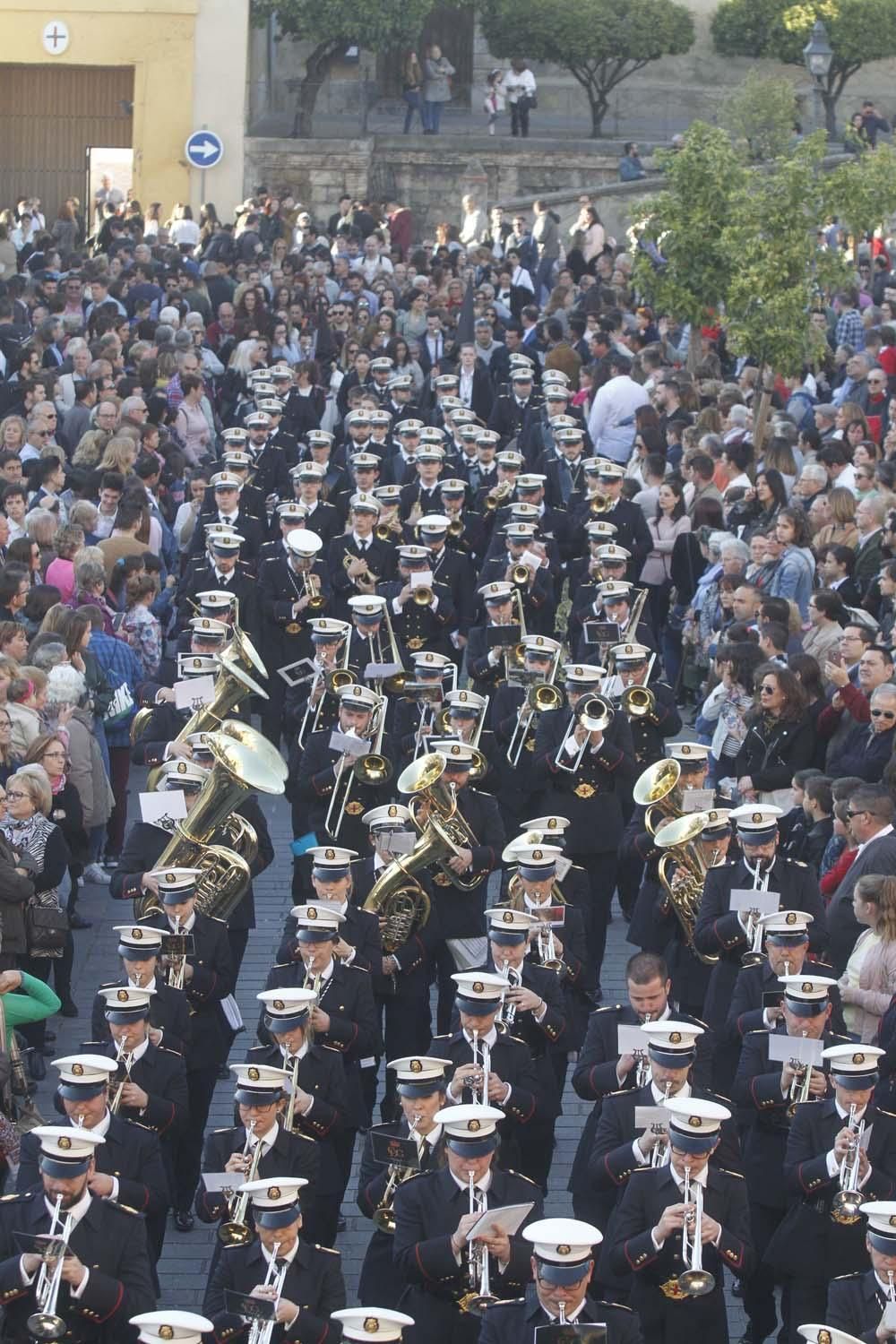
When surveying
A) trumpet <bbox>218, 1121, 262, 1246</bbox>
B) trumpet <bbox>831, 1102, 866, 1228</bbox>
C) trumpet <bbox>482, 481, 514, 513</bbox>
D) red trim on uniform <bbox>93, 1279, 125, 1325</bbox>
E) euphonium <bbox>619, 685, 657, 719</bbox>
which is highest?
trumpet <bbox>482, 481, 514, 513</bbox>

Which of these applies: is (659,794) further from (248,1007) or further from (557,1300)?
(557,1300)

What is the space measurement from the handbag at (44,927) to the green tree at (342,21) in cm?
3049

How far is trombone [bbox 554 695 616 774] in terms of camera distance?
11977 mm

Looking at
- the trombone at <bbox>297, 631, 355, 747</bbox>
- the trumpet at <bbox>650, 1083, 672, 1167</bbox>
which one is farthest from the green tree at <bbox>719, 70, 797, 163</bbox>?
the trumpet at <bbox>650, 1083, 672, 1167</bbox>

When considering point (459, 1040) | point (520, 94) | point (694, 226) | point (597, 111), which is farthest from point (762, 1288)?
point (597, 111)

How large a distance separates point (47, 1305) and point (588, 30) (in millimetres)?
35434

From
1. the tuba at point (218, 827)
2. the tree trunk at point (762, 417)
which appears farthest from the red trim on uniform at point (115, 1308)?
the tree trunk at point (762, 417)

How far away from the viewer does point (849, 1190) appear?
8.23m

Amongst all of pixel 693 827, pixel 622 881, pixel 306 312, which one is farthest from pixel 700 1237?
pixel 306 312

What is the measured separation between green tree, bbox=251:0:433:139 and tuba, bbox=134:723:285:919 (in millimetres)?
30340

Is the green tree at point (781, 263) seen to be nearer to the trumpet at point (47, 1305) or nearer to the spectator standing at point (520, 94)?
the trumpet at point (47, 1305)

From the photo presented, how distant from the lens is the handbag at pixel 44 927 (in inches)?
424

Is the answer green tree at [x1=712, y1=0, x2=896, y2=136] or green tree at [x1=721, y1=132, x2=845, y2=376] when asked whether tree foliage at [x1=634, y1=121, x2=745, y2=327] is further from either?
green tree at [x1=712, y1=0, x2=896, y2=136]

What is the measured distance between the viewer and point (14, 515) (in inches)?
589
